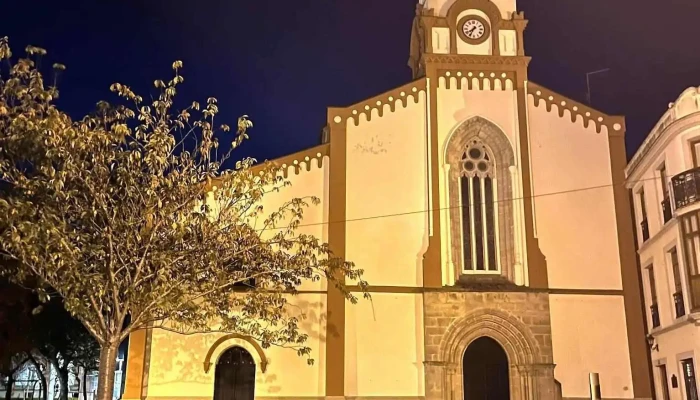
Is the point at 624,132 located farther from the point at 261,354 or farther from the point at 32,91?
the point at 32,91

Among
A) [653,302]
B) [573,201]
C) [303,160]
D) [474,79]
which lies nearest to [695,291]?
[653,302]

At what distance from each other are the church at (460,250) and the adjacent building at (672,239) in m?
0.54

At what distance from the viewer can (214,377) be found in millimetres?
21859

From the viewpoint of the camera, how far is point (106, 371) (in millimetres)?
16188

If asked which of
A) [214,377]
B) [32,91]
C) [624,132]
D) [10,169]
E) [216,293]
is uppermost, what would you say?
[624,132]

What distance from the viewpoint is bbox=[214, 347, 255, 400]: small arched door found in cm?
2195

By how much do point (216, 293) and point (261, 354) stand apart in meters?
5.04

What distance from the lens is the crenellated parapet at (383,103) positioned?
78.9 feet

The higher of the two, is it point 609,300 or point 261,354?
point 609,300

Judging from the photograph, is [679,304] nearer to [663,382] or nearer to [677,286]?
[677,286]

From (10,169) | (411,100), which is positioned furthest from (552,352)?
(10,169)

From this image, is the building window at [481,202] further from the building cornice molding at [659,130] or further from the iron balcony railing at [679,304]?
the iron balcony railing at [679,304]

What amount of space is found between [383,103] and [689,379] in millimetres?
12370

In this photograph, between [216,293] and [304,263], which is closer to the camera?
[216,293]
